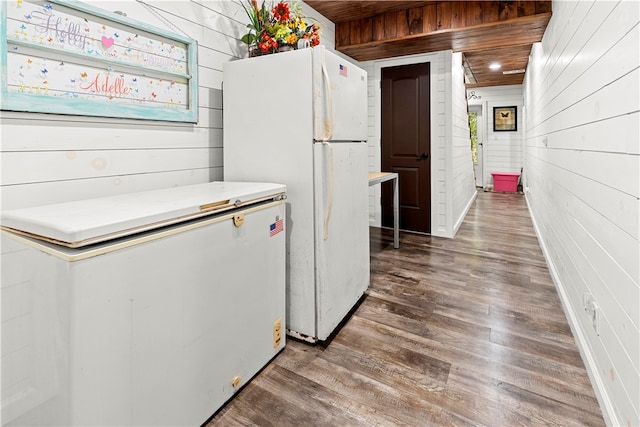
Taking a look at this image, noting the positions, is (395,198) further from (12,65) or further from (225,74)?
(12,65)

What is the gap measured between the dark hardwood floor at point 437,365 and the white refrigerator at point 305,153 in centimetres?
27

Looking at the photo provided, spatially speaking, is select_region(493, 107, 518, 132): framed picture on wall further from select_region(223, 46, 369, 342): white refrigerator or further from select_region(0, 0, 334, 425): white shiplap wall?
select_region(0, 0, 334, 425): white shiplap wall

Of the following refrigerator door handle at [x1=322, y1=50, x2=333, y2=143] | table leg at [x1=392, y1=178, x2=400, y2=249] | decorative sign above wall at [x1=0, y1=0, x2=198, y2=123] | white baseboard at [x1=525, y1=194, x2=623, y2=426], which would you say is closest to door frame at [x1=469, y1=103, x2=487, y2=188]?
table leg at [x1=392, y1=178, x2=400, y2=249]

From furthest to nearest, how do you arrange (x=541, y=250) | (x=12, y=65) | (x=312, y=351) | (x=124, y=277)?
(x=541, y=250) < (x=312, y=351) < (x=12, y=65) < (x=124, y=277)

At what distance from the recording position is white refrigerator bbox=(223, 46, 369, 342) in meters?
1.79

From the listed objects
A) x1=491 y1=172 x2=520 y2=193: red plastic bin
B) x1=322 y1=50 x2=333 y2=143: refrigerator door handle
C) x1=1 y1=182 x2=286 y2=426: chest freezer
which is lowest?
x1=1 y1=182 x2=286 y2=426: chest freezer

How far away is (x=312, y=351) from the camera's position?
6.13ft

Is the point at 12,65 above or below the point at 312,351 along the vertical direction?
above

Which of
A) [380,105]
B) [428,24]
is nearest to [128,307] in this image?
[428,24]

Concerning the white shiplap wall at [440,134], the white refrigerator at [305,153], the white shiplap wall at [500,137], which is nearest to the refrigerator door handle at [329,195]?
the white refrigerator at [305,153]

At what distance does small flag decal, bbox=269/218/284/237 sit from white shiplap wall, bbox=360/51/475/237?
2949 mm

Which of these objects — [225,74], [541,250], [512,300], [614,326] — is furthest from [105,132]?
[541,250]

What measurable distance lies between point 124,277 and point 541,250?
3814mm

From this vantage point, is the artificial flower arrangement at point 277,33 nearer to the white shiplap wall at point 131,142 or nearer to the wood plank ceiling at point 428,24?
the white shiplap wall at point 131,142
